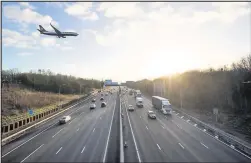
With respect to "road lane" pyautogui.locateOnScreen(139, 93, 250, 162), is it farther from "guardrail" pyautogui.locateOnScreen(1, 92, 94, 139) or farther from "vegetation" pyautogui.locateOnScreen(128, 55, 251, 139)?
"guardrail" pyautogui.locateOnScreen(1, 92, 94, 139)

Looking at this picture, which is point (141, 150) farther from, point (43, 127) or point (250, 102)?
point (250, 102)

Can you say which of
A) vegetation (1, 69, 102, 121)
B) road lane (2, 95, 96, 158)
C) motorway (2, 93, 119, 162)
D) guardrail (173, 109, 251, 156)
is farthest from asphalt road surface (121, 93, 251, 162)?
vegetation (1, 69, 102, 121)

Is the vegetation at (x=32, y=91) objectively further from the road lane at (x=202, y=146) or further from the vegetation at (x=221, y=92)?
the road lane at (x=202, y=146)

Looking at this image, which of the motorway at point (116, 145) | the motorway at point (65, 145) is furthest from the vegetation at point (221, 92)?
the motorway at point (65, 145)

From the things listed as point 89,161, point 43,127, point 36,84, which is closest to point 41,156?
point 89,161

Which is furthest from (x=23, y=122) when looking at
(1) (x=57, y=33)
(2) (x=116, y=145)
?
(2) (x=116, y=145)

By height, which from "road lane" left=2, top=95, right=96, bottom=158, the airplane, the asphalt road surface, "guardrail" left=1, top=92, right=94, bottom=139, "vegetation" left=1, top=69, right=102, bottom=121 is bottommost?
"road lane" left=2, top=95, right=96, bottom=158
